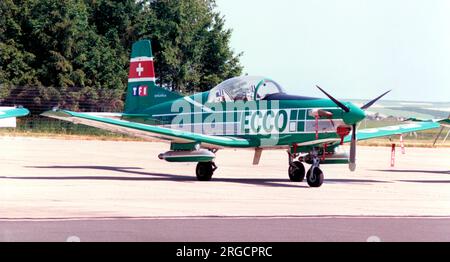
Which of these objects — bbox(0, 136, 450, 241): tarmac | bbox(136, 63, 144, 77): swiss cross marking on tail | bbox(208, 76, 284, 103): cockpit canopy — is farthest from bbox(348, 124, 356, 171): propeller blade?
bbox(136, 63, 144, 77): swiss cross marking on tail

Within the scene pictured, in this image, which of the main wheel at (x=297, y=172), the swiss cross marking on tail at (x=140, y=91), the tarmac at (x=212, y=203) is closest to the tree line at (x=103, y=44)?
the tarmac at (x=212, y=203)

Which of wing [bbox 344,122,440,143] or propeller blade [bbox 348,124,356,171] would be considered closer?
propeller blade [bbox 348,124,356,171]

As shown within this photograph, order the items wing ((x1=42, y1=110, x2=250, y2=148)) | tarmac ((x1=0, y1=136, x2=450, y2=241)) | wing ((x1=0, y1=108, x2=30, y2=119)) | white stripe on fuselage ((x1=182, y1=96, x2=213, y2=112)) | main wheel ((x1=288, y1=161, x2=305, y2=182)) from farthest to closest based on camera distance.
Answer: white stripe on fuselage ((x1=182, y1=96, x2=213, y2=112))
main wheel ((x1=288, y1=161, x2=305, y2=182))
wing ((x1=42, y1=110, x2=250, y2=148))
wing ((x1=0, y1=108, x2=30, y2=119))
tarmac ((x1=0, y1=136, x2=450, y2=241))

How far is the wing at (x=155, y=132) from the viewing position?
20.3 metres

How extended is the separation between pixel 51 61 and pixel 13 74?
7.85 ft

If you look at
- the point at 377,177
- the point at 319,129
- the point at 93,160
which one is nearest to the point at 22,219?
the point at 319,129

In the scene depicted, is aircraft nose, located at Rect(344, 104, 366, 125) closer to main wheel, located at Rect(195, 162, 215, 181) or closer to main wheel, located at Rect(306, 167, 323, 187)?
main wheel, located at Rect(306, 167, 323, 187)

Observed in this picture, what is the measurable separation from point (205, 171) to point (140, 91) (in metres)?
4.38

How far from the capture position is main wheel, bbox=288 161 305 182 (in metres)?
21.6

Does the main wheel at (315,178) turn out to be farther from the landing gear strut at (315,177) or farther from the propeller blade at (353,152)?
the propeller blade at (353,152)

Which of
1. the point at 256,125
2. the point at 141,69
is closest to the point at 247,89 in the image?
the point at 256,125

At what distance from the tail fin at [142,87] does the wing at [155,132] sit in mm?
2824

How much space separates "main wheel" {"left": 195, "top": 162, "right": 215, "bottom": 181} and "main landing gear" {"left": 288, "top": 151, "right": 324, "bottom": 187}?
176 centimetres
